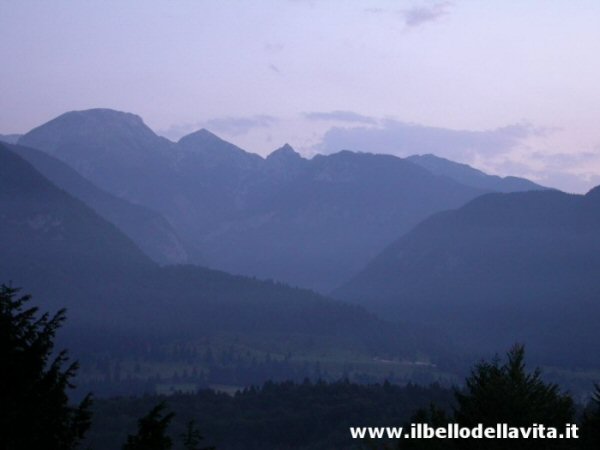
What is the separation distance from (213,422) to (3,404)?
172 metres

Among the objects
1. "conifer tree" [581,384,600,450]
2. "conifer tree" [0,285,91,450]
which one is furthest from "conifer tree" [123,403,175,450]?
"conifer tree" [581,384,600,450]

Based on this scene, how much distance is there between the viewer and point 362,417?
194 m

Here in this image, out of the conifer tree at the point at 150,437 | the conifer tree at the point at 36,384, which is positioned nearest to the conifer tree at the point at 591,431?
the conifer tree at the point at 150,437

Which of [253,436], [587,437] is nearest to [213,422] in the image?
[253,436]

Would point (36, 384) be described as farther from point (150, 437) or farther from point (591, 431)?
point (591, 431)

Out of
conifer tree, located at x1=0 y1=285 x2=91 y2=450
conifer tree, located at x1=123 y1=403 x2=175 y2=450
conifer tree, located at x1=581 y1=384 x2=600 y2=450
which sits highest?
conifer tree, located at x1=581 y1=384 x2=600 y2=450

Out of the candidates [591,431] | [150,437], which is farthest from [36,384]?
[591,431]

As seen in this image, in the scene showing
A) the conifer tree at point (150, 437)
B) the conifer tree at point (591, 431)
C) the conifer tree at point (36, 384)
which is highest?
the conifer tree at point (591, 431)

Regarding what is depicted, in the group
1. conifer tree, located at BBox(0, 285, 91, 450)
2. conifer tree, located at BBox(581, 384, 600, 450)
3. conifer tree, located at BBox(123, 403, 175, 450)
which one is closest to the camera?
conifer tree, located at BBox(123, 403, 175, 450)

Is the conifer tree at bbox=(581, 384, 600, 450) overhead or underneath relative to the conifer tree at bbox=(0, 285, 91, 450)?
overhead

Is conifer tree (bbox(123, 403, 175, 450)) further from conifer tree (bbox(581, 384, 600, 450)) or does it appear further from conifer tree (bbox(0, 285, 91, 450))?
conifer tree (bbox(581, 384, 600, 450))

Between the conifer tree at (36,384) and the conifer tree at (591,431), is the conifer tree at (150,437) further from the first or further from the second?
the conifer tree at (591,431)

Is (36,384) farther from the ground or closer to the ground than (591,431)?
closer to the ground

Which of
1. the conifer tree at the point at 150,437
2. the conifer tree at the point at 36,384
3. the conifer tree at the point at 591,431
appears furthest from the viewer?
the conifer tree at the point at 591,431
